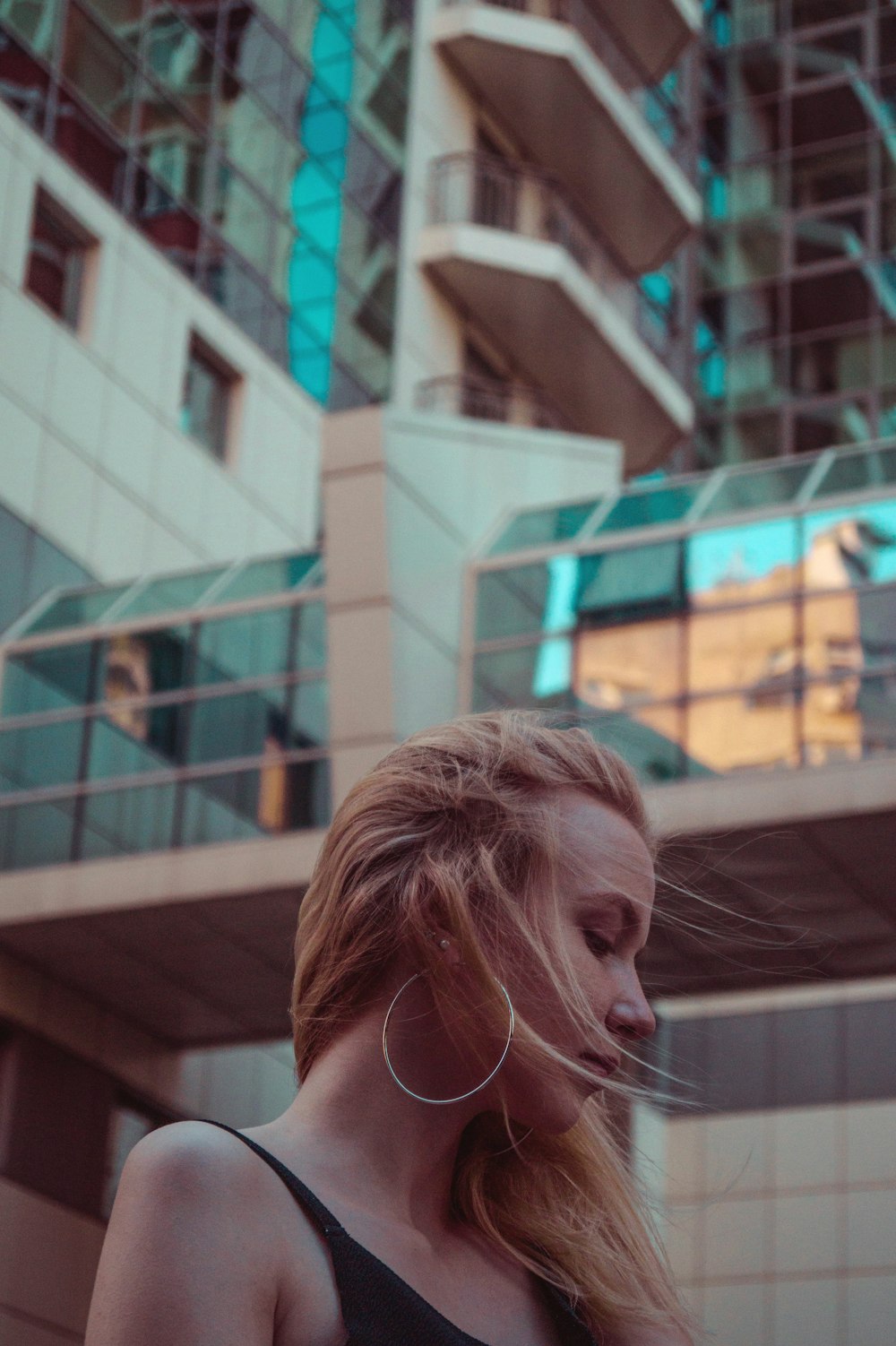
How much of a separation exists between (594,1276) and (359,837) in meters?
0.62

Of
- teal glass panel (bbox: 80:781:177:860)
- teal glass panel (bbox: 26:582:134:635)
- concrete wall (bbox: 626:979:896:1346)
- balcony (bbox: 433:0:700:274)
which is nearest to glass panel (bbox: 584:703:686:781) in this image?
teal glass panel (bbox: 80:781:177:860)

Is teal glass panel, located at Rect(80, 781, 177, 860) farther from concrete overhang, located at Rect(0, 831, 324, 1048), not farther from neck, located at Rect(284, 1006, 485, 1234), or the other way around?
neck, located at Rect(284, 1006, 485, 1234)

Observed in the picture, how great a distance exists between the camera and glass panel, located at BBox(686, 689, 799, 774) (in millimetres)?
16469

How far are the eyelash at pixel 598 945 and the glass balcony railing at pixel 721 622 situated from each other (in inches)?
527

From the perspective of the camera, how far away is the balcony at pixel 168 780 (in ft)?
60.2

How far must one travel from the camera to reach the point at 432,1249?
6.97 ft

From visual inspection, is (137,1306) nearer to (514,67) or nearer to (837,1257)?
(837,1257)

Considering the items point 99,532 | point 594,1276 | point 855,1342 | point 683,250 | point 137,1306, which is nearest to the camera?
point 137,1306

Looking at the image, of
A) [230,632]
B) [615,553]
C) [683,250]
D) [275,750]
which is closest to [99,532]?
[230,632]

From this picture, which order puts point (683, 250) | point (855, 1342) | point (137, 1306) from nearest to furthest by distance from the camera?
point (137, 1306) < point (855, 1342) < point (683, 250)

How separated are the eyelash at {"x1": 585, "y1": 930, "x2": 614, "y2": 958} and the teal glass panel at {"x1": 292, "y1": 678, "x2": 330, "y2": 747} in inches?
635

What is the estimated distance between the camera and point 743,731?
54.8 ft

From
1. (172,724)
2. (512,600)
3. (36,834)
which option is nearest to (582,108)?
(512,600)

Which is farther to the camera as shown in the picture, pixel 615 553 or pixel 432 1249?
pixel 615 553
